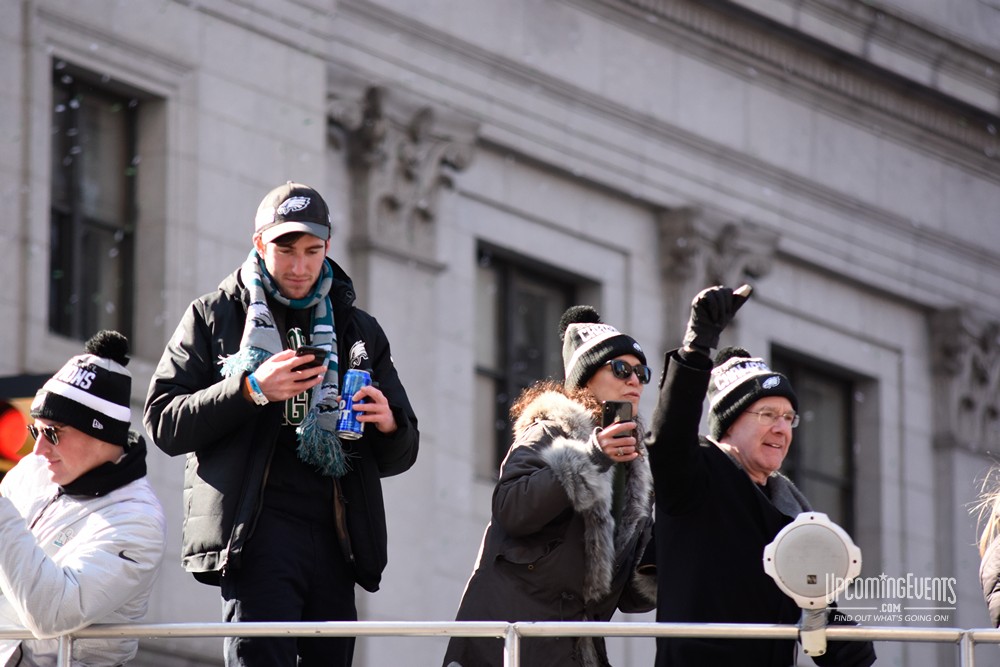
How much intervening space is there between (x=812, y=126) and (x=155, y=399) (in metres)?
16.2

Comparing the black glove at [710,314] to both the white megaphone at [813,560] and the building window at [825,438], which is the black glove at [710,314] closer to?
the white megaphone at [813,560]

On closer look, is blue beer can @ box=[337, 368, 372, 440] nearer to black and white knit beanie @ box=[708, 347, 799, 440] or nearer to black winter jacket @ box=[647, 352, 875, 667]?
black winter jacket @ box=[647, 352, 875, 667]

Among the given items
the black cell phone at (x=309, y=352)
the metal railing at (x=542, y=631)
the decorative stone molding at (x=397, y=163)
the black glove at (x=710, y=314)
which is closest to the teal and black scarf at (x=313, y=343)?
the black cell phone at (x=309, y=352)

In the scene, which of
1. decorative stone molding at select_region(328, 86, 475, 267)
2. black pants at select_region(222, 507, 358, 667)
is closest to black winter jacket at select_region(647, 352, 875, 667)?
black pants at select_region(222, 507, 358, 667)

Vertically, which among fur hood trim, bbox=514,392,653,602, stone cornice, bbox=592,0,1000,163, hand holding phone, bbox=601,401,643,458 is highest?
stone cornice, bbox=592,0,1000,163

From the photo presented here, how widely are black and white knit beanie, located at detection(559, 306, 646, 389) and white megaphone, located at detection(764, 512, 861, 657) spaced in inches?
75.0

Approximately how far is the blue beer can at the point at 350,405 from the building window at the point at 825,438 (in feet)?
51.1

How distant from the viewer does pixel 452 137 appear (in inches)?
816

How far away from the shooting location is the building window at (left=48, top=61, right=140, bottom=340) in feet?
57.0

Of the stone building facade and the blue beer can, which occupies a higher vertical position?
the stone building facade

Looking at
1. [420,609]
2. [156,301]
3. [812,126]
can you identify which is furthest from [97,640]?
[812,126]

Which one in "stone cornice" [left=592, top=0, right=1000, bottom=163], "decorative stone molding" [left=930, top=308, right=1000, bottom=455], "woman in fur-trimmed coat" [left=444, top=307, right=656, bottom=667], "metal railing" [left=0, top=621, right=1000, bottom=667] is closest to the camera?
"metal railing" [left=0, top=621, right=1000, bottom=667]

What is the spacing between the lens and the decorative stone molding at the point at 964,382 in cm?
2612

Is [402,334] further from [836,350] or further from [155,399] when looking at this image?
[155,399]
